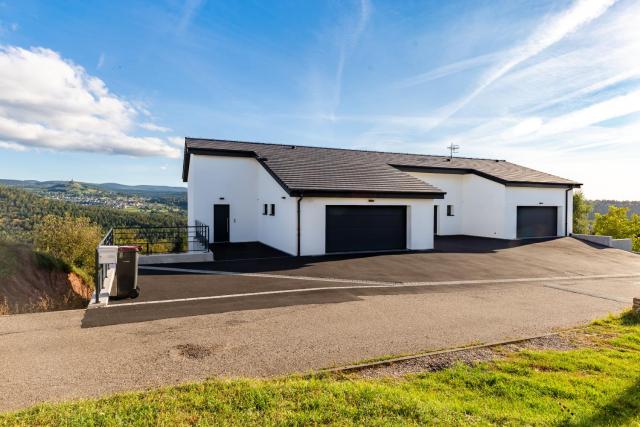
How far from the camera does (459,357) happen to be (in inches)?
209

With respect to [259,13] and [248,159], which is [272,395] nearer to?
[259,13]

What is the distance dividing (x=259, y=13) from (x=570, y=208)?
23.4 m

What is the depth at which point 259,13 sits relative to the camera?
13.9 meters

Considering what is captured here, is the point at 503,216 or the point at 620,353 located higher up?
the point at 503,216

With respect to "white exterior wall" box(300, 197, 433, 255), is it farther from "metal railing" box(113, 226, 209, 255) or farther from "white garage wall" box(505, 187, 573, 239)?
"white garage wall" box(505, 187, 573, 239)

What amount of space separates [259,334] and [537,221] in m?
23.2

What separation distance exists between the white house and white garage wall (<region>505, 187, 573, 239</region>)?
0.06 m

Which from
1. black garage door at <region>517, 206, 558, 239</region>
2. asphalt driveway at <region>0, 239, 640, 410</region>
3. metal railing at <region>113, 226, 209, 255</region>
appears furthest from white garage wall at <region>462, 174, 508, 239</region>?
metal railing at <region>113, 226, 209, 255</region>

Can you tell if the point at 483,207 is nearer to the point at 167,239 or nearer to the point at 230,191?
the point at 230,191

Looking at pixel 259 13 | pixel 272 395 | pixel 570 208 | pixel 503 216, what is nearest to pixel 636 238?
pixel 570 208

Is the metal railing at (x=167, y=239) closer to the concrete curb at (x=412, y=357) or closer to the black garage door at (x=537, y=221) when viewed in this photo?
the concrete curb at (x=412, y=357)

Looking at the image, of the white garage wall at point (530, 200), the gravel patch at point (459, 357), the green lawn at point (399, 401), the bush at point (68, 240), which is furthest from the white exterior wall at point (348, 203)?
the bush at point (68, 240)

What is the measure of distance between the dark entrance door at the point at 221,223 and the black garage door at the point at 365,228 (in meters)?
6.70

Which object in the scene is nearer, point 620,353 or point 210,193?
point 620,353
